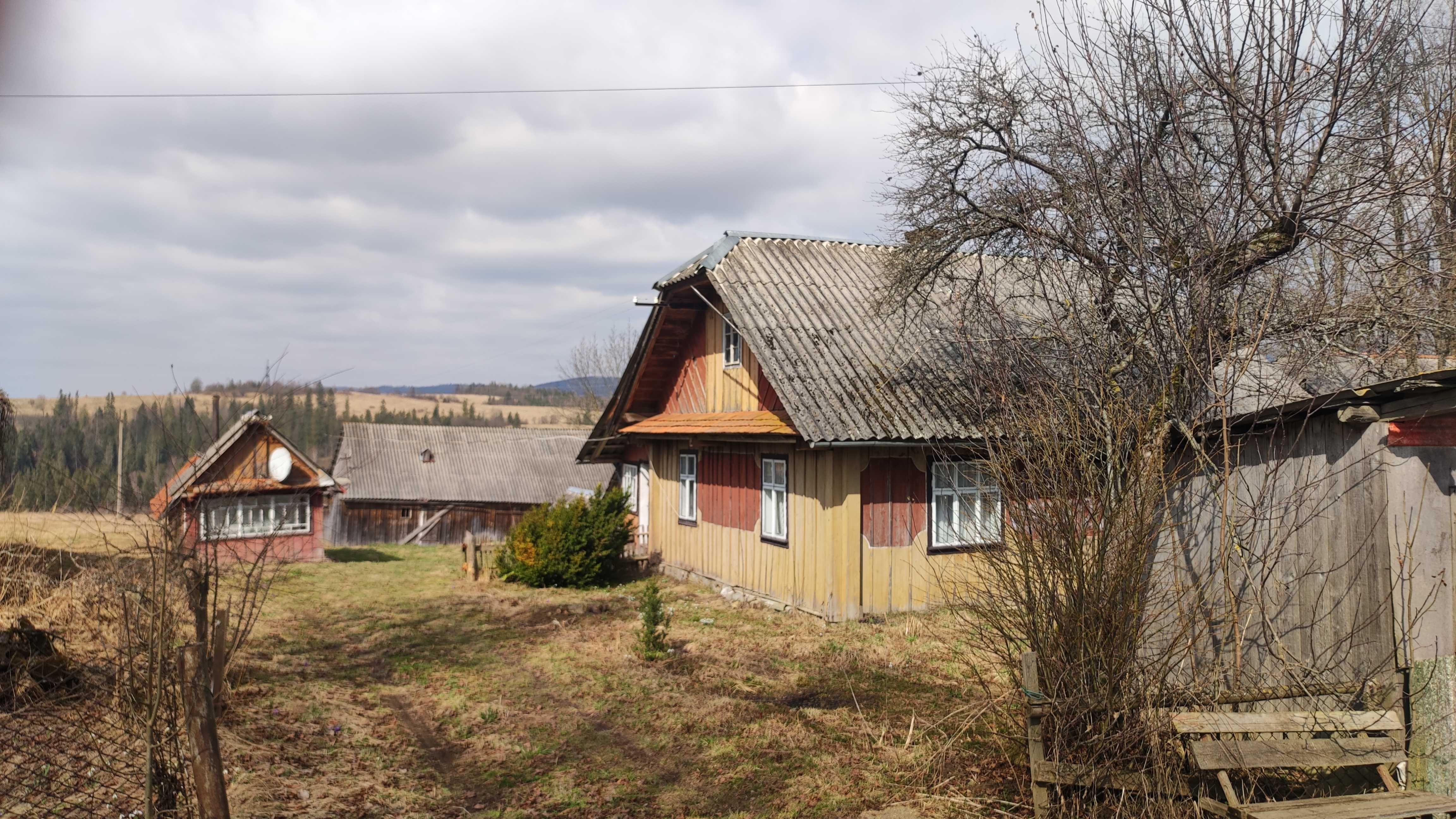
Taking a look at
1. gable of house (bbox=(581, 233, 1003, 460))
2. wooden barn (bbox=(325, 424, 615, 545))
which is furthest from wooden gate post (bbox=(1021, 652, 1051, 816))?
wooden barn (bbox=(325, 424, 615, 545))

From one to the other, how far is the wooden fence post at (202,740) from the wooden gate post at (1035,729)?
173 inches

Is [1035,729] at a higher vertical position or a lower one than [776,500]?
lower

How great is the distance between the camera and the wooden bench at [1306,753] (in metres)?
4.64

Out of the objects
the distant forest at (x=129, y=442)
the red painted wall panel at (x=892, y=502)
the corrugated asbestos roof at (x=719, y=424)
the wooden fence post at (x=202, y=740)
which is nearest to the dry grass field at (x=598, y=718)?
the distant forest at (x=129, y=442)

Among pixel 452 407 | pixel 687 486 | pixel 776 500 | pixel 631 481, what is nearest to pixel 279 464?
pixel 631 481

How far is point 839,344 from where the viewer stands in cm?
1388

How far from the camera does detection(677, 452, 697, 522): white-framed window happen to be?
54.4ft

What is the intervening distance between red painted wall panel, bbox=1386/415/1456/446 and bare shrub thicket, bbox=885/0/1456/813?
1.75 ft

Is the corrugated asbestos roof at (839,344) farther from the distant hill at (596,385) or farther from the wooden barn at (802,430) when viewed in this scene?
the distant hill at (596,385)

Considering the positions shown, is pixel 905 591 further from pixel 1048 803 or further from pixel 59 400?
pixel 59 400

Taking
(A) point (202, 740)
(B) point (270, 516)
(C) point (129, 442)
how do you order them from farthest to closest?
(B) point (270, 516)
(C) point (129, 442)
(A) point (202, 740)

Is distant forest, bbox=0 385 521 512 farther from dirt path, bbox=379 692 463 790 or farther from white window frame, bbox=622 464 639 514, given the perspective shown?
white window frame, bbox=622 464 639 514

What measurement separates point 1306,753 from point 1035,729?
4.83ft

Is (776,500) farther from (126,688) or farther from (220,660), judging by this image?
(126,688)
